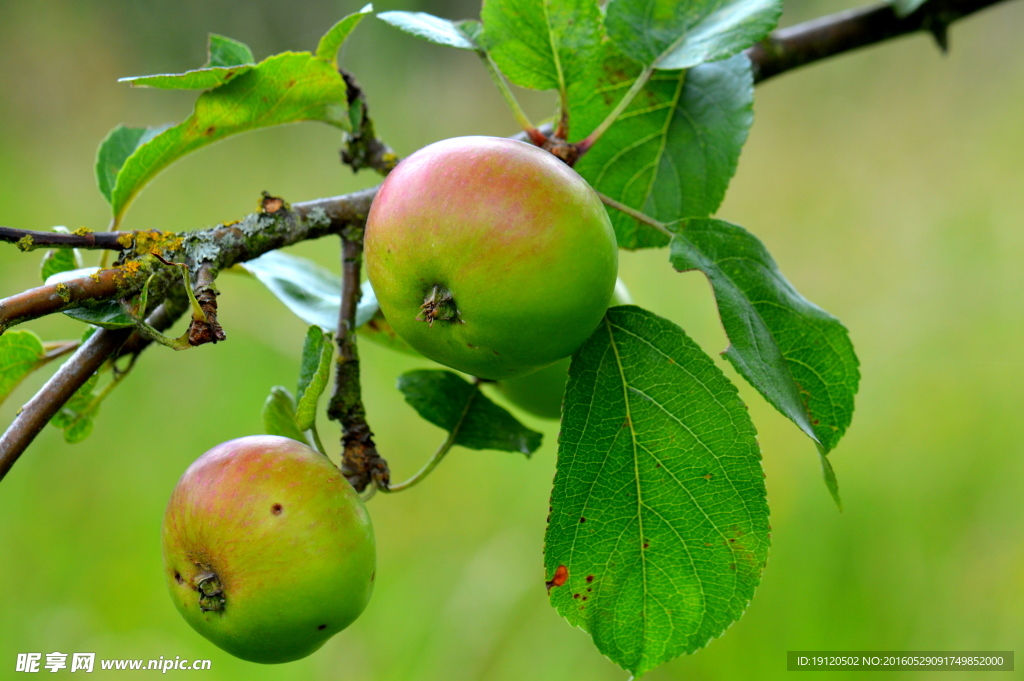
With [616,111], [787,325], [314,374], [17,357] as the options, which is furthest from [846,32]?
[17,357]

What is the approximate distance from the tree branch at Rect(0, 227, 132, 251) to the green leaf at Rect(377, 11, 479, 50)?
375 millimetres

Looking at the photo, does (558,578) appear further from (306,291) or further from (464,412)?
(306,291)

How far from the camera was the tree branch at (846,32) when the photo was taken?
121 centimetres

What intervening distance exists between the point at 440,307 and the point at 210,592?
332 millimetres

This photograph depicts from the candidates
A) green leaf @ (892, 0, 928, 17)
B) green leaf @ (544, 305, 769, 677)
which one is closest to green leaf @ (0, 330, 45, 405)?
green leaf @ (544, 305, 769, 677)

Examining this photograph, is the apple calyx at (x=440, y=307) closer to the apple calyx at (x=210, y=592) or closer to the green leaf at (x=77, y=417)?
the apple calyx at (x=210, y=592)

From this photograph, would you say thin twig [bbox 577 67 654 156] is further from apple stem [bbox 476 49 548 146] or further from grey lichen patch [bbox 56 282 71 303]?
grey lichen patch [bbox 56 282 71 303]

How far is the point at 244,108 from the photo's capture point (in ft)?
2.63

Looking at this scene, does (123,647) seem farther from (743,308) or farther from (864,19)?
(864,19)

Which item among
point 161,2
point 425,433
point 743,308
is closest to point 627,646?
point 743,308

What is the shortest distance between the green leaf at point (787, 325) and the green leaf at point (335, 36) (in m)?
0.43

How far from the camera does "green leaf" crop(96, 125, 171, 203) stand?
38.3 inches

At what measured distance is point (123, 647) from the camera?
67.1 inches

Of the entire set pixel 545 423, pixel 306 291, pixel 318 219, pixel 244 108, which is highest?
pixel 244 108
